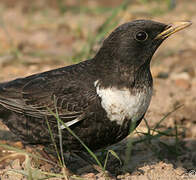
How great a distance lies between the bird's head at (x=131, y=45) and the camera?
3.88 meters

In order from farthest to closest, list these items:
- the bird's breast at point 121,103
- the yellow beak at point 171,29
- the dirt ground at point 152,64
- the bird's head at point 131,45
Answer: the dirt ground at point 152,64 → the yellow beak at point 171,29 → the bird's head at point 131,45 → the bird's breast at point 121,103

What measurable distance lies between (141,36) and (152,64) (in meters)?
3.01

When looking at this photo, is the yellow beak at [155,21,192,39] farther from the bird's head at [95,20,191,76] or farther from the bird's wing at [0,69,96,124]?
the bird's wing at [0,69,96,124]

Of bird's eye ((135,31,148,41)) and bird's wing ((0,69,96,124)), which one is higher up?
bird's eye ((135,31,148,41))

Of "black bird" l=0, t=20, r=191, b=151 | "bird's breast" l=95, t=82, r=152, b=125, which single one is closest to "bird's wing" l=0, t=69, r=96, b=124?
"black bird" l=0, t=20, r=191, b=151

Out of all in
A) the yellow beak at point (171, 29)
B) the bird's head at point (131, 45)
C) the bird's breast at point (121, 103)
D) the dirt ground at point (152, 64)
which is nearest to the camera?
the bird's breast at point (121, 103)

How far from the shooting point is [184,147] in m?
4.94

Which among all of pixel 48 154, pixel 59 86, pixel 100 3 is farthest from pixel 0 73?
pixel 100 3

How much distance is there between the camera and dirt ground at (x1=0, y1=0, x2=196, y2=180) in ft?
14.3

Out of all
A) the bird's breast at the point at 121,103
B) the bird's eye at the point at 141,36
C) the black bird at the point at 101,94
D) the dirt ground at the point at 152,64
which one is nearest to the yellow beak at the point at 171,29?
the black bird at the point at 101,94

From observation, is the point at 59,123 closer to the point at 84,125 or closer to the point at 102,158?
the point at 84,125

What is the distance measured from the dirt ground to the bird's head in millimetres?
792

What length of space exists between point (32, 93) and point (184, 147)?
185cm

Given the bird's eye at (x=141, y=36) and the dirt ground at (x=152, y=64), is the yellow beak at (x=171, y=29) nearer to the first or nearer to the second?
the bird's eye at (x=141, y=36)
